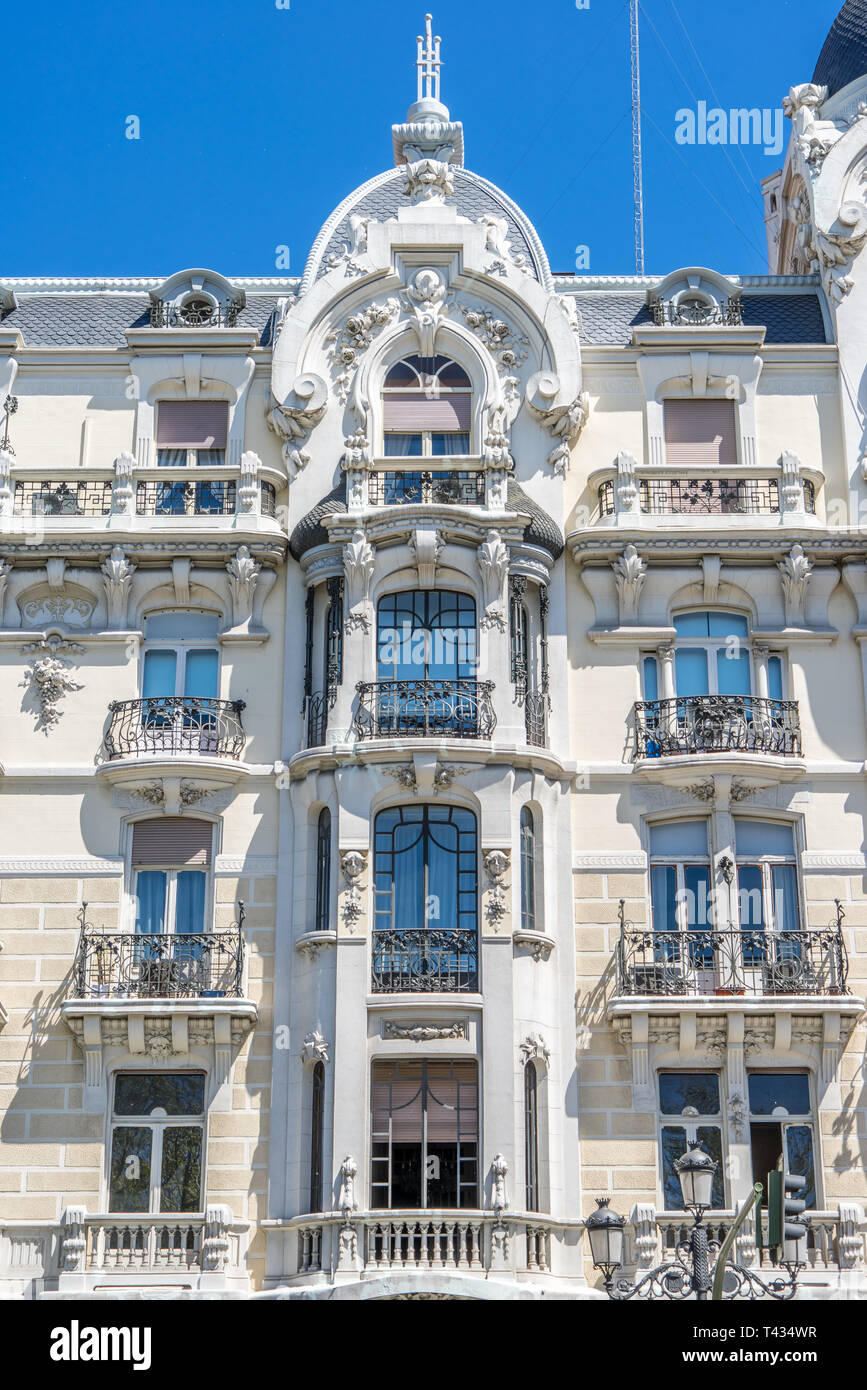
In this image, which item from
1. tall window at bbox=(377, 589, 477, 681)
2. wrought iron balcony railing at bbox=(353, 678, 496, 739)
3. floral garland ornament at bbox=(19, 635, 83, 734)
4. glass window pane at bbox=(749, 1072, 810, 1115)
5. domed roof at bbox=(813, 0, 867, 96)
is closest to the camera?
glass window pane at bbox=(749, 1072, 810, 1115)

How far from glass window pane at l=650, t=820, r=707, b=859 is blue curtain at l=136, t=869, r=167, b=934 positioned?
7.85 meters

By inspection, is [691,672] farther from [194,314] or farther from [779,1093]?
[194,314]

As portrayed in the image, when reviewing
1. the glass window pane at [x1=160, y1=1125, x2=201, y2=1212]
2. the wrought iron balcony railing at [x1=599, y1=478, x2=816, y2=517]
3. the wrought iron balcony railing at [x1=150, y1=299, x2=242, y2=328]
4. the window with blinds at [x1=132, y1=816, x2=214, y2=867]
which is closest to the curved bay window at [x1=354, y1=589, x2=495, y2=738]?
the window with blinds at [x1=132, y1=816, x2=214, y2=867]

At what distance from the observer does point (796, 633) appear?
34.2 m

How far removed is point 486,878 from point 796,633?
682 cm

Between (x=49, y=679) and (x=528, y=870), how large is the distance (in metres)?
8.45

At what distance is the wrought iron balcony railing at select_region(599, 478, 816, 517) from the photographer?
34938mm

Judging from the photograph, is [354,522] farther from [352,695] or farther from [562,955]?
[562,955]

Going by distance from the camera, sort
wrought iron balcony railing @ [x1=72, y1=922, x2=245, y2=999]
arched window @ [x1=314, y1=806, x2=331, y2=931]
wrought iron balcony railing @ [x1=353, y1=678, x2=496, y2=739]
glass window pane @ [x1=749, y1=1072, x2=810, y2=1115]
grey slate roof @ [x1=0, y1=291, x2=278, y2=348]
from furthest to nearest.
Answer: grey slate roof @ [x1=0, y1=291, x2=278, y2=348]
wrought iron balcony railing @ [x1=353, y1=678, x2=496, y2=739]
arched window @ [x1=314, y1=806, x2=331, y2=931]
wrought iron balcony railing @ [x1=72, y1=922, x2=245, y2=999]
glass window pane @ [x1=749, y1=1072, x2=810, y2=1115]

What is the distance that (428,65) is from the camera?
3906 cm

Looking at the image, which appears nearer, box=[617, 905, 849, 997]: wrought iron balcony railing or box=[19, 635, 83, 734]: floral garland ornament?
box=[617, 905, 849, 997]: wrought iron balcony railing

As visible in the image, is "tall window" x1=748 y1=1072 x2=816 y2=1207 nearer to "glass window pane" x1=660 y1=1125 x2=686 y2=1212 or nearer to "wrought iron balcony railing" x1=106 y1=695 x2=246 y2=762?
"glass window pane" x1=660 y1=1125 x2=686 y2=1212

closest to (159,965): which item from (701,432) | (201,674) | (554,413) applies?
(201,674)

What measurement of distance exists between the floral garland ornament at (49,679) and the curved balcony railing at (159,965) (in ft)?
12.2
